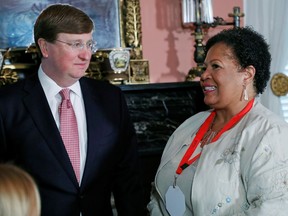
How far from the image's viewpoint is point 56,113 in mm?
1999

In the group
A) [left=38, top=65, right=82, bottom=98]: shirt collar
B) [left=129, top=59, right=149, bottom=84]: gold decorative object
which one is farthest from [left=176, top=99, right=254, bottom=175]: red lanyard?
[left=129, top=59, right=149, bottom=84]: gold decorative object

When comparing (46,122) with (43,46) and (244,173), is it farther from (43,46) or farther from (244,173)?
(244,173)

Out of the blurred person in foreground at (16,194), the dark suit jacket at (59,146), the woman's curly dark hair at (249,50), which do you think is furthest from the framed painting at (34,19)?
the blurred person in foreground at (16,194)

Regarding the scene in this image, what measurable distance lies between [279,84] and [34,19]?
1.88 metres

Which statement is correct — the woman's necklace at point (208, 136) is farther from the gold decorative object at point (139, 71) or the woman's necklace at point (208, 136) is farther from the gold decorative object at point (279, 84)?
the gold decorative object at point (279, 84)

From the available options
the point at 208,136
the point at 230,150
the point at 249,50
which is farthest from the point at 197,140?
the point at 249,50

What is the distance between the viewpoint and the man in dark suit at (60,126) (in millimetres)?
1912

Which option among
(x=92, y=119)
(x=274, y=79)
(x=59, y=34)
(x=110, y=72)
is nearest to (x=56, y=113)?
(x=92, y=119)

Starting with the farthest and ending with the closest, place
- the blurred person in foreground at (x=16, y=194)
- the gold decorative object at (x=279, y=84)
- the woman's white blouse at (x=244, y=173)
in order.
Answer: the gold decorative object at (x=279, y=84)
the woman's white blouse at (x=244, y=173)
the blurred person in foreground at (x=16, y=194)

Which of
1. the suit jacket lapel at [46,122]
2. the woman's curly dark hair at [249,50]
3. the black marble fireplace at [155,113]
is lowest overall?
the black marble fireplace at [155,113]

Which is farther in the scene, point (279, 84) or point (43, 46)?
point (279, 84)

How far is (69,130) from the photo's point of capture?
77.7 inches

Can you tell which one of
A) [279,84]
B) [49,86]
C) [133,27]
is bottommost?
[279,84]

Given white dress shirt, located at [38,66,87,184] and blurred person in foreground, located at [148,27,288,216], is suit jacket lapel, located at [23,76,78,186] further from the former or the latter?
blurred person in foreground, located at [148,27,288,216]
